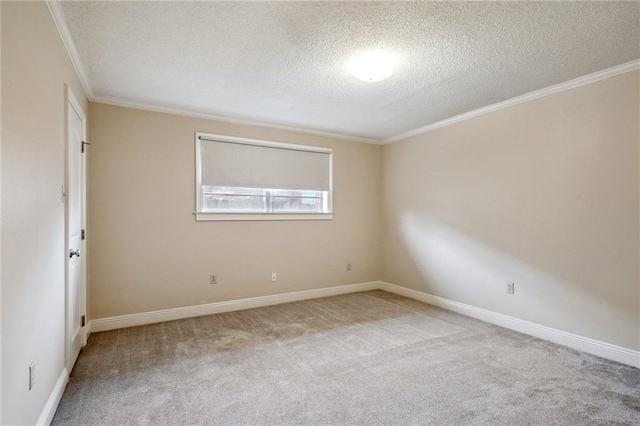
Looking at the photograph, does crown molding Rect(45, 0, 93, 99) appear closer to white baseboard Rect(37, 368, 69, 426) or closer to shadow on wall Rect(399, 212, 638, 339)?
white baseboard Rect(37, 368, 69, 426)

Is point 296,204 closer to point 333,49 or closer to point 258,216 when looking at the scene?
point 258,216

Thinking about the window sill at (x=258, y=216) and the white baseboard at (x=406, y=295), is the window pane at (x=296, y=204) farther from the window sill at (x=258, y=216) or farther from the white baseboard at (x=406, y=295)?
the white baseboard at (x=406, y=295)

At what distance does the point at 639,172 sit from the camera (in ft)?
8.57

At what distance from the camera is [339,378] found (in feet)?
7.97

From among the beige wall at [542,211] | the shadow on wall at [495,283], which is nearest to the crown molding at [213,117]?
the beige wall at [542,211]

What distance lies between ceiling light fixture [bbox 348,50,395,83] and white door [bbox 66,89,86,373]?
220 cm

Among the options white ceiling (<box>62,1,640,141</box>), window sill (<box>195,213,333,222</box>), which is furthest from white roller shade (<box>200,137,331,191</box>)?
white ceiling (<box>62,1,640,141</box>)

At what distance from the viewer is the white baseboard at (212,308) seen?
3459 millimetres

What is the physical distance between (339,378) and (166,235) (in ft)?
8.49

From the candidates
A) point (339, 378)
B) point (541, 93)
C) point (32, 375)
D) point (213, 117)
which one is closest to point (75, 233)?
point (32, 375)

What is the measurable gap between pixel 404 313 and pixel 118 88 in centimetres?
406

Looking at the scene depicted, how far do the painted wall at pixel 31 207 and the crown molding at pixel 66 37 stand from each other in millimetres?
60

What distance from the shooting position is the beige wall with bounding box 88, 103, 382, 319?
11.4 ft

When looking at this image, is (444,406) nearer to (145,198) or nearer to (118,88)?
(145,198)
